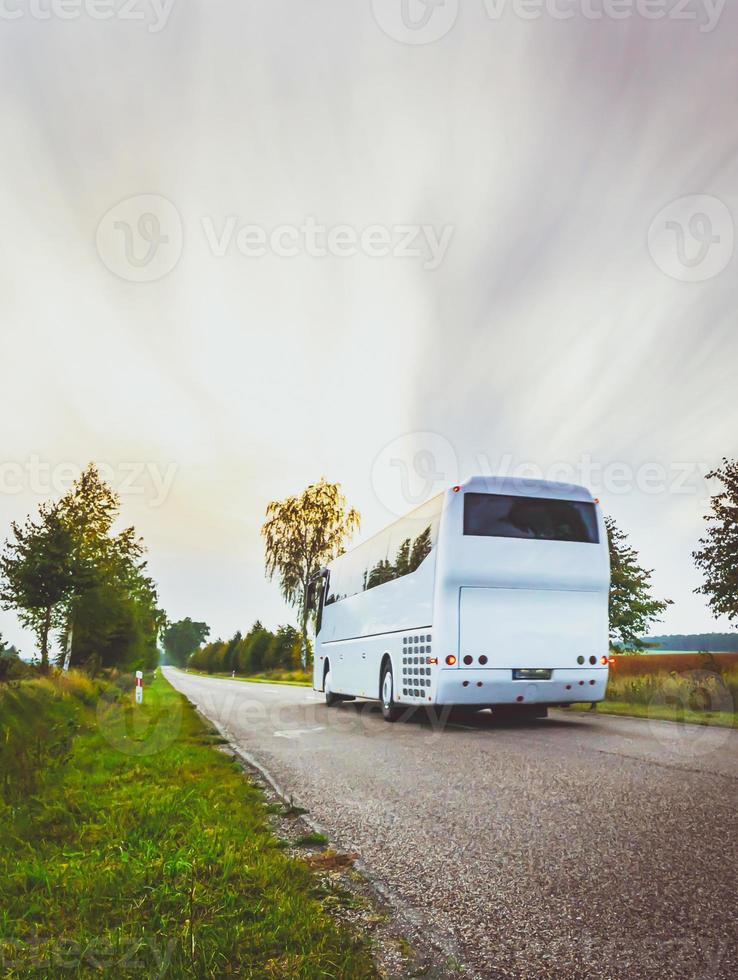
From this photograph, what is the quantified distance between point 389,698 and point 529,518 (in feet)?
14.5

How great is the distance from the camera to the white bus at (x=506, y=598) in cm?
1146

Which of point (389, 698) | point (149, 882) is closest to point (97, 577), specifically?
point (389, 698)

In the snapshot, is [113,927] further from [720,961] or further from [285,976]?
[720,961]

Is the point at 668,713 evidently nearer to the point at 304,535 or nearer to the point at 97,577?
the point at 97,577

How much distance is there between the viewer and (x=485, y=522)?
11.7 meters

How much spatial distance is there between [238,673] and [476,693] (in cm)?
6984

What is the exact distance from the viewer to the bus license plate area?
11594 mm

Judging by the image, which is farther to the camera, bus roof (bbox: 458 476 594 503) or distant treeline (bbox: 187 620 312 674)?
distant treeline (bbox: 187 620 312 674)

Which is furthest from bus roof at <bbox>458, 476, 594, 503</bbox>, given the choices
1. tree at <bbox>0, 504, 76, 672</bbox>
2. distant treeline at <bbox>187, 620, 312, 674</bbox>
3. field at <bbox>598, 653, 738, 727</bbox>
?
distant treeline at <bbox>187, 620, 312, 674</bbox>

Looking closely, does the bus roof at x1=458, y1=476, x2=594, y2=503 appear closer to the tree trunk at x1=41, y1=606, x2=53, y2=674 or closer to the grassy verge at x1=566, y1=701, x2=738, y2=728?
the grassy verge at x1=566, y1=701, x2=738, y2=728

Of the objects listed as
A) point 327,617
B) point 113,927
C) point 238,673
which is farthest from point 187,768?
point 238,673

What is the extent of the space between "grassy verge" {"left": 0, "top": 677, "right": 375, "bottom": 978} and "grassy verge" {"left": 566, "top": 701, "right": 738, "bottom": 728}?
28.8 feet

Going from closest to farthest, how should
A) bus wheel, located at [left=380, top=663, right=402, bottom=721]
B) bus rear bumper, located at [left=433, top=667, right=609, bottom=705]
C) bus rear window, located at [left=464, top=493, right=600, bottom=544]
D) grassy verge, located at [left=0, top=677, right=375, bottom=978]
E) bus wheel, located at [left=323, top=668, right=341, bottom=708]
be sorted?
grassy verge, located at [left=0, top=677, right=375, bottom=978] → bus rear bumper, located at [left=433, top=667, right=609, bottom=705] → bus rear window, located at [left=464, top=493, right=600, bottom=544] → bus wheel, located at [left=380, top=663, right=402, bottom=721] → bus wheel, located at [left=323, top=668, right=341, bottom=708]

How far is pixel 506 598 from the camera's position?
11.6 m
